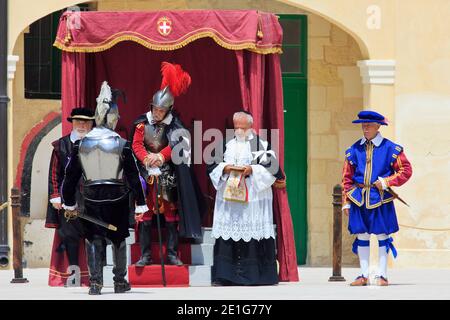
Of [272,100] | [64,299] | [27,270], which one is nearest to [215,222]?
[272,100]

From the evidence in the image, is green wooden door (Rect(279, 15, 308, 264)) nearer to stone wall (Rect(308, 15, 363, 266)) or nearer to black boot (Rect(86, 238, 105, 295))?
stone wall (Rect(308, 15, 363, 266))

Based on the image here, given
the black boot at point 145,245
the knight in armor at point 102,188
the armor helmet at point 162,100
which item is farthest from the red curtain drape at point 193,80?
the knight in armor at point 102,188

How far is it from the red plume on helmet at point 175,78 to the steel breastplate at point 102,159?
1699mm

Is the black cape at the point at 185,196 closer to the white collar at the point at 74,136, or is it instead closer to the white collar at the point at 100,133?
the white collar at the point at 74,136

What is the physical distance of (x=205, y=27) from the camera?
17.3 metres

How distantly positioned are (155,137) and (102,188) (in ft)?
5.26

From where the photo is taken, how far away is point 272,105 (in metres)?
17.6

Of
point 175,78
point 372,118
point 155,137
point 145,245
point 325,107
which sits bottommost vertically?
point 145,245

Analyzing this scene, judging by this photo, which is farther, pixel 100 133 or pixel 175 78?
pixel 175 78

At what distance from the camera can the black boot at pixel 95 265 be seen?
15.6 meters

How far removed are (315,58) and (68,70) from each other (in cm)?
516

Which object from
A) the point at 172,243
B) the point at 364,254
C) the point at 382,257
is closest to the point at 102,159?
the point at 172,243

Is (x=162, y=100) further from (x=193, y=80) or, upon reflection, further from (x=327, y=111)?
(x=327, y=111)

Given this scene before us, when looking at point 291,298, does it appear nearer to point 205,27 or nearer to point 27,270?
point 205,27
